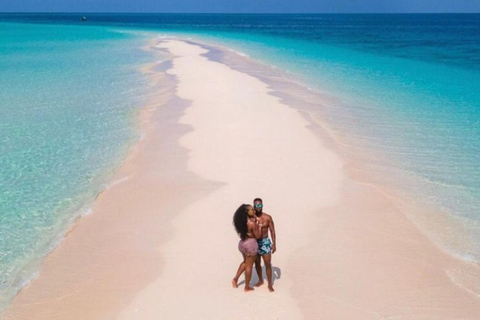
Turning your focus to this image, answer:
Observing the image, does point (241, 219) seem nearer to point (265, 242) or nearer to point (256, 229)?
point (256, 229)

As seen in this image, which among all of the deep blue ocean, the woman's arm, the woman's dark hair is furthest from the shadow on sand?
the deep blue ocean

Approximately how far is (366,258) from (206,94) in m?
15.7

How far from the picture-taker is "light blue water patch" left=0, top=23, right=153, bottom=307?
9.24m

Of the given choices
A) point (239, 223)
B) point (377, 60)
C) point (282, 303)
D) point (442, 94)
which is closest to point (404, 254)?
point (282, 303)

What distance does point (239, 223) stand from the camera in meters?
6.79

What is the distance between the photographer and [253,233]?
693 centimetres

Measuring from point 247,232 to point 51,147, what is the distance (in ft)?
31.8

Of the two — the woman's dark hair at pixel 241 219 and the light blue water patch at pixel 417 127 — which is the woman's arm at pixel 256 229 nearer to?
the woman's dark hair at pixel 241 219

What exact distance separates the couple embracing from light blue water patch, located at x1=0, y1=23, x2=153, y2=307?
3.78 metres

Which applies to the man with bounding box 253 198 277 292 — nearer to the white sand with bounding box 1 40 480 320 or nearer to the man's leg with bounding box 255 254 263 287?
the man's leg with bounding box 255 254 263 287

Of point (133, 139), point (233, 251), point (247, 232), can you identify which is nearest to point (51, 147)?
point (133, 139)

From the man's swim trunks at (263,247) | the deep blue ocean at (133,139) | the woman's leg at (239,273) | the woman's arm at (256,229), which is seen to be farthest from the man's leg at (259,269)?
the deep blue ocean at (133,139)

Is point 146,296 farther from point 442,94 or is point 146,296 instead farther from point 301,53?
point 301,53

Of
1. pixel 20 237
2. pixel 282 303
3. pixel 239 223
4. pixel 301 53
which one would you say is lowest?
pixel 301 53
